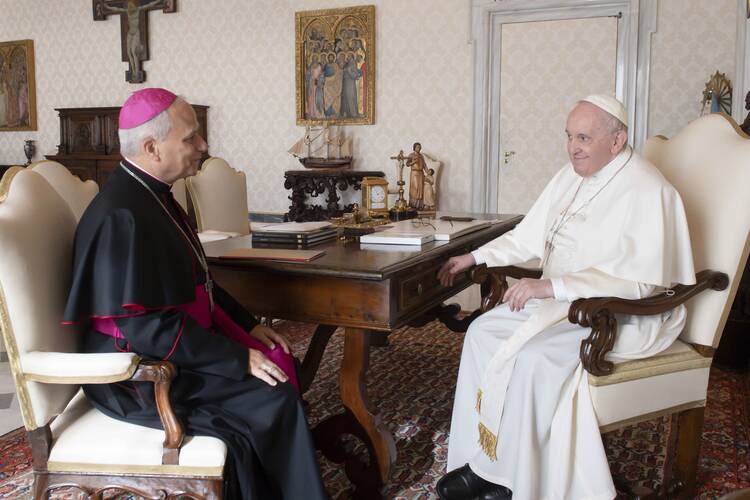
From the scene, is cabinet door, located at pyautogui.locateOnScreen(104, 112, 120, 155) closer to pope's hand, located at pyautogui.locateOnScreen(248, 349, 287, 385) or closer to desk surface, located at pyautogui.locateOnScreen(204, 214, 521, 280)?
desk surface, located at pyautogui.locateOnScreen(204, 214, 521, 280)

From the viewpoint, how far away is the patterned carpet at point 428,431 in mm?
2818

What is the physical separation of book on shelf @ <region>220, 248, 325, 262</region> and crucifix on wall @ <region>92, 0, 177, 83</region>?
727cm

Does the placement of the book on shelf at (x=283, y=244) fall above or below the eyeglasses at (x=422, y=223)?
below

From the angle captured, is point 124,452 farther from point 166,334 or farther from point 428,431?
point 428,431

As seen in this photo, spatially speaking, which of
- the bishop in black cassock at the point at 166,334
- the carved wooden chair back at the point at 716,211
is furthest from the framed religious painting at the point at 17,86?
the carved wooden chair back at the point at 716,211

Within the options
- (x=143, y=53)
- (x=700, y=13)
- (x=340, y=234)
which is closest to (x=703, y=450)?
(x=340, y=234)

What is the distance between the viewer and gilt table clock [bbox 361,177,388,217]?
3.76 m

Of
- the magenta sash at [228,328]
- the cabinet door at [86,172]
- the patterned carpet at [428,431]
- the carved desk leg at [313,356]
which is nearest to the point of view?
the magenta sash at [228,328]

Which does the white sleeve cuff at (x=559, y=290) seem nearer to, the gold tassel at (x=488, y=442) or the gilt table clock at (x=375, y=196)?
the gold tassel at (x=488, y=442)

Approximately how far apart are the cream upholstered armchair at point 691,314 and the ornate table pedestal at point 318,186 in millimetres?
5220

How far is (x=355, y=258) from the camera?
8.52 ft

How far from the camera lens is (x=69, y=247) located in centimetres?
215

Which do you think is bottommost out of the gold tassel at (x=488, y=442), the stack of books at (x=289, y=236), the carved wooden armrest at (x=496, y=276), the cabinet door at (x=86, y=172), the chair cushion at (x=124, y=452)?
the gold tassel at (x=488, y=442)

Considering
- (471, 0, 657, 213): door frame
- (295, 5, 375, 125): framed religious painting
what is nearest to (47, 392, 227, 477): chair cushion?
(471, 0, 657, 213): door frame
